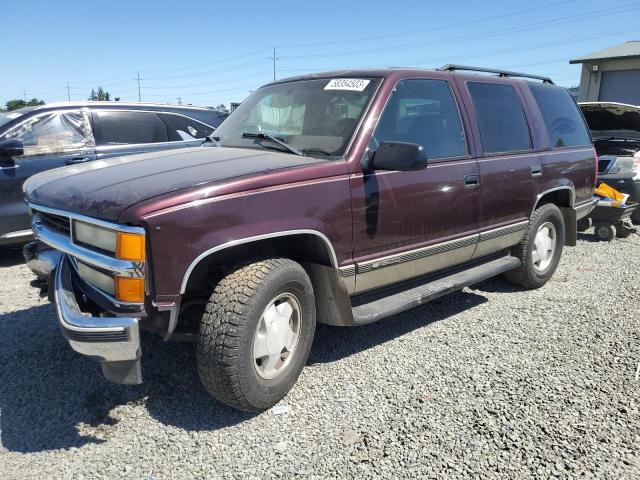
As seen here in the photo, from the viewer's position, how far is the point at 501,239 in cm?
451

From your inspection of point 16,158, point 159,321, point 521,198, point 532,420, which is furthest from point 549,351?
point 16,158

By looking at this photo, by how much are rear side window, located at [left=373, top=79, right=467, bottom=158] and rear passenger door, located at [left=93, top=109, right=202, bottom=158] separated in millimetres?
3040

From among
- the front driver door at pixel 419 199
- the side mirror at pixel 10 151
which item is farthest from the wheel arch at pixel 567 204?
the side mirror at pixel 10 151

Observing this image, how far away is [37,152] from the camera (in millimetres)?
5715

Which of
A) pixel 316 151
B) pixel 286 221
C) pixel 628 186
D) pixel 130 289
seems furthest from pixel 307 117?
pixel 628 186

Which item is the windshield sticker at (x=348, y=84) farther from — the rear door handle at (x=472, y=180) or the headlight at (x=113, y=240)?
the headlight at (x=113, y=240)

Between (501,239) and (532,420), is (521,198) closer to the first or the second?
(501,239)

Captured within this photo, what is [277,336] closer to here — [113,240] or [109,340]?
[109,340]

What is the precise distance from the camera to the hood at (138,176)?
254 cm

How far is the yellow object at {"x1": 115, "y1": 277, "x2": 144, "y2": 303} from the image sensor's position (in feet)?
7.88

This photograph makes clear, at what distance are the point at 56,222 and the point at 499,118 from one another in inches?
140

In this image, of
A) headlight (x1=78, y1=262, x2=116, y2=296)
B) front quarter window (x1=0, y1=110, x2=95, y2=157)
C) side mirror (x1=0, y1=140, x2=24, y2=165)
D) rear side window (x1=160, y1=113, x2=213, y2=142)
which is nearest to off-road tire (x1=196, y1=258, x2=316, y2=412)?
headlight (x1=78, y1=262, x2=116, y2=296)

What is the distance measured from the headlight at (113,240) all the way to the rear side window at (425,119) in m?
1.69

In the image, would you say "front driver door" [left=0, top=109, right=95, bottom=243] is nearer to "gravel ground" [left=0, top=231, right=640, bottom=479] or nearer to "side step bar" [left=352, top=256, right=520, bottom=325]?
"gravel ground" [left=0, top=231, right=640, bottom=479]
